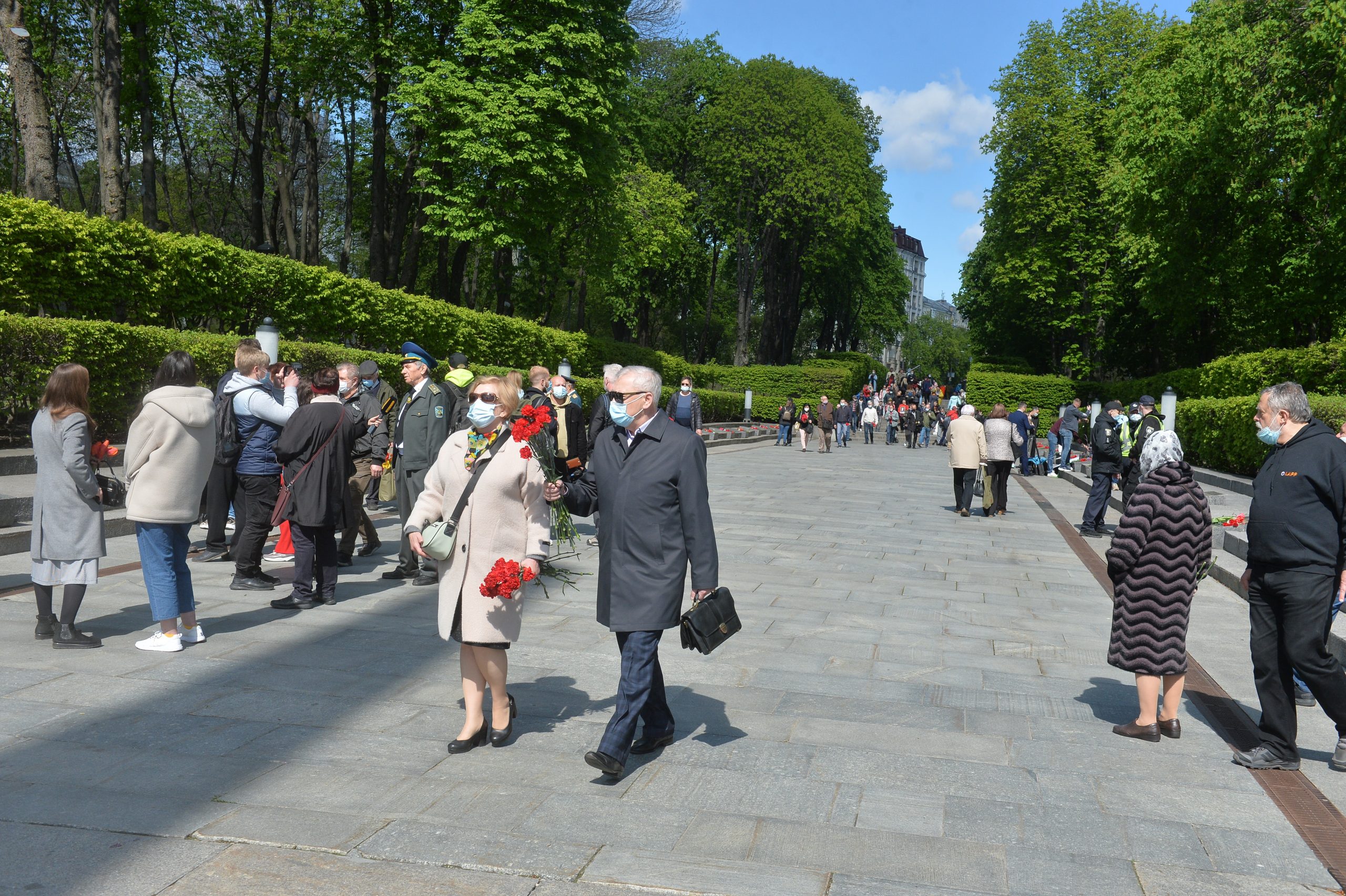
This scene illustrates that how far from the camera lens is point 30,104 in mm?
16438

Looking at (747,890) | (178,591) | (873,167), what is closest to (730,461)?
(178,591)

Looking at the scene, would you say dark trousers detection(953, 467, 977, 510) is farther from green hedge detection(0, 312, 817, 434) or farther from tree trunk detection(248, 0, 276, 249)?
tree trunk detection(248, 0, 276, 249)

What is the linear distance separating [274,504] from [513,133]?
66.9 ft

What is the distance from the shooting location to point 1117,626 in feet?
19.8

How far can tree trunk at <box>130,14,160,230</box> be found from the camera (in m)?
26.2

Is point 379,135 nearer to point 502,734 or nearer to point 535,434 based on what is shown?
point 535,434

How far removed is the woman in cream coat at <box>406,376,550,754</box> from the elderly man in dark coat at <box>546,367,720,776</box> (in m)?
0.26

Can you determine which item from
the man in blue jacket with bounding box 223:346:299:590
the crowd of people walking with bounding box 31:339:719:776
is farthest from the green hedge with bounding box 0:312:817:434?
the man in blue jacket with bounding box 223:346:299:590

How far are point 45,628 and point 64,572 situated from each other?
0.43m

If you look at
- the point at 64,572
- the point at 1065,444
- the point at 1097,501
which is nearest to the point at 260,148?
the point at 1065,444

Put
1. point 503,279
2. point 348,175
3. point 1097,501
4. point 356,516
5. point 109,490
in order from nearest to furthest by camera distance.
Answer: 1. point 109,490
2. point 356,516
3. point 1097,501
4. point 503,279
5. point 348,175

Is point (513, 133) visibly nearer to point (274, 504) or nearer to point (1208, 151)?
point (1208, 151)

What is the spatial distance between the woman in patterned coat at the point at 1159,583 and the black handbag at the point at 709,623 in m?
2.31

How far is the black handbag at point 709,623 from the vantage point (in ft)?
16.1
